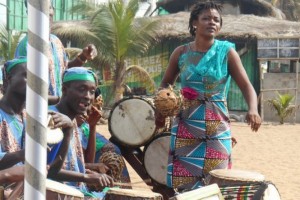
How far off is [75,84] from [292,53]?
1460cm

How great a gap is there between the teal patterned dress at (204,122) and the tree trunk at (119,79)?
12.4 meters

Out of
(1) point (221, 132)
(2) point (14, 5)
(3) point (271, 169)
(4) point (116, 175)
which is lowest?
(3) point (271, 169)

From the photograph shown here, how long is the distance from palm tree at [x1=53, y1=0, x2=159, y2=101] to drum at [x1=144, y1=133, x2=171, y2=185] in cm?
1064

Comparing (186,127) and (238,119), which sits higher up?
(186,127)

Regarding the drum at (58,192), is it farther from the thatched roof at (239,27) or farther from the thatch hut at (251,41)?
the thatch hut at (251,41)

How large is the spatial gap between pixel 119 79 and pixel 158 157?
37.7ft

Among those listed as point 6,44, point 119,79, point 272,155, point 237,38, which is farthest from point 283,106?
point 6,44

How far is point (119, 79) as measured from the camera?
16438 mm

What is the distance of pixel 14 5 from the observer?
25641mm

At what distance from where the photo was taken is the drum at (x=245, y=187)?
3039 mm

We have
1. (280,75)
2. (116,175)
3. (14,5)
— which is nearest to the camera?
(116,175)

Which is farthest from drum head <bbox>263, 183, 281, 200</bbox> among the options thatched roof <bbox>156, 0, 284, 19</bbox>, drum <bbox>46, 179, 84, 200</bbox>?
thatched roof <bbox>156, 0, 284, 19</bbox>

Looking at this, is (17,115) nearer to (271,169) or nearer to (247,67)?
(271,169)

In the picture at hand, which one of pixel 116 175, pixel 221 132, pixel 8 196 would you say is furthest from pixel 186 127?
pixel 8 196
